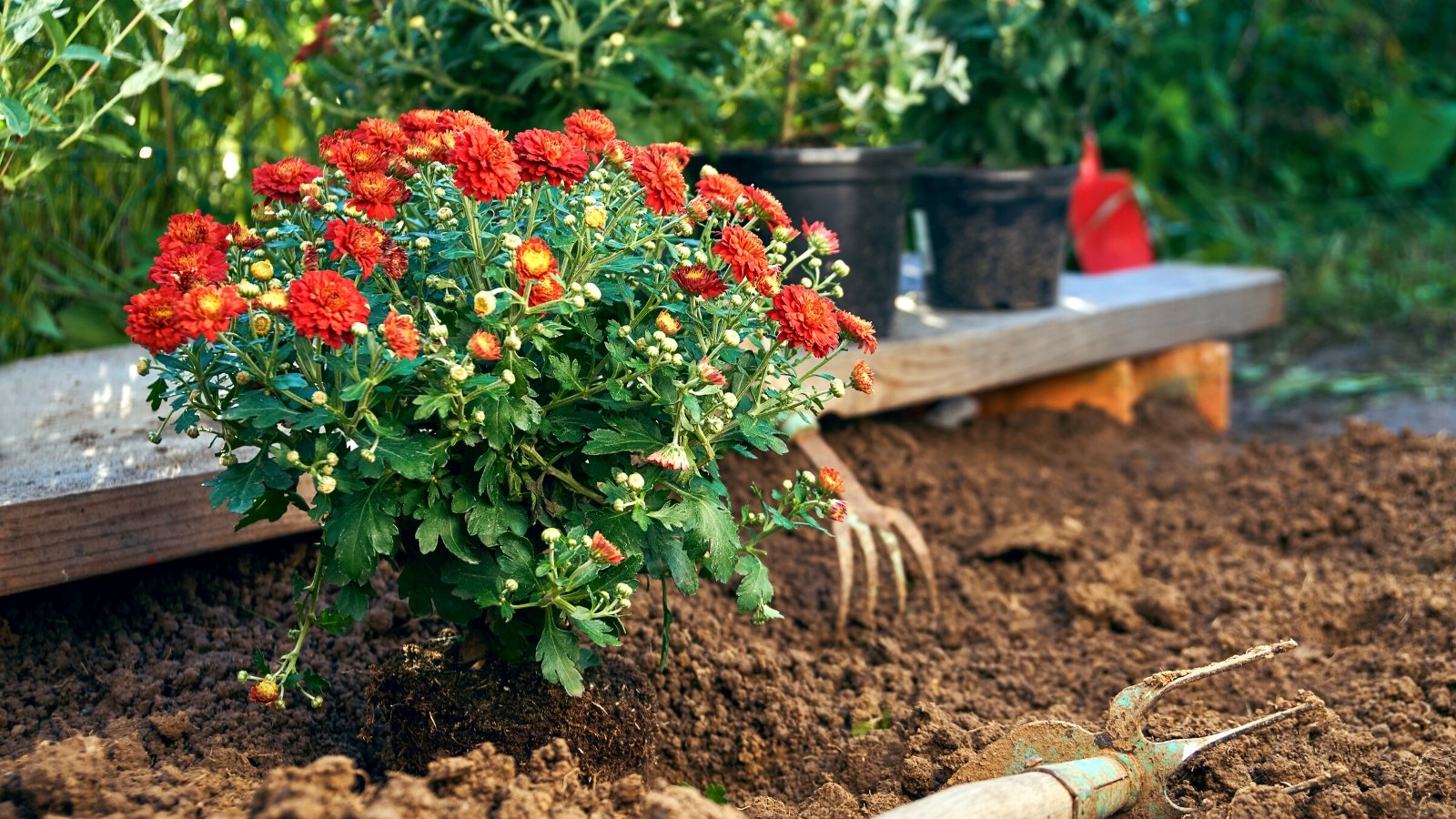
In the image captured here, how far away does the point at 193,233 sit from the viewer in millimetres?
1437

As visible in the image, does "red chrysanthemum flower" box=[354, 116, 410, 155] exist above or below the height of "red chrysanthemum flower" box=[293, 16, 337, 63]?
below

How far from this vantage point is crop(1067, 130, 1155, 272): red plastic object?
397cm

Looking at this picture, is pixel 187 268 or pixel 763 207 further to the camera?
pixel 763 207

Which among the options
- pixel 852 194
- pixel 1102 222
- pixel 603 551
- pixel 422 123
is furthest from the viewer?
pixel 1102 222

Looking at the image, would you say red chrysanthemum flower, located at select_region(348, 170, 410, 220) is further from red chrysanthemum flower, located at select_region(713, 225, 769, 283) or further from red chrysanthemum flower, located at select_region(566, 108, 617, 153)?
red chrysanthemum flower, located at select_region(713, 225, 769, 283)

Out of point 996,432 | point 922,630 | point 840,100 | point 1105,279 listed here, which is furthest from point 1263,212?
point 922,630

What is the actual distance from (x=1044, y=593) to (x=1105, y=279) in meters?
1.51

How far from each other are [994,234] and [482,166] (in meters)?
2.03

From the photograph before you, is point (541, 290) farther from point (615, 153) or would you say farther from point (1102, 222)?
point (1102, 222)

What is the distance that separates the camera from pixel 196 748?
5.21 ft

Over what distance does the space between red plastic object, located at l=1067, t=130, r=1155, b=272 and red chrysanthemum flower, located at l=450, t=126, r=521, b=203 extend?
117 inches

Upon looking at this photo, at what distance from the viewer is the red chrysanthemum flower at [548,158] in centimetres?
135

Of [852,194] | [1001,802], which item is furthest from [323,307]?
[852,194]

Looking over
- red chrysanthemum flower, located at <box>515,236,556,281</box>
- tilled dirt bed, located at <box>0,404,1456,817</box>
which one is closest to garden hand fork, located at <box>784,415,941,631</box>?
tilled dirt bed, located at <box>0,404,1456,817</box>
